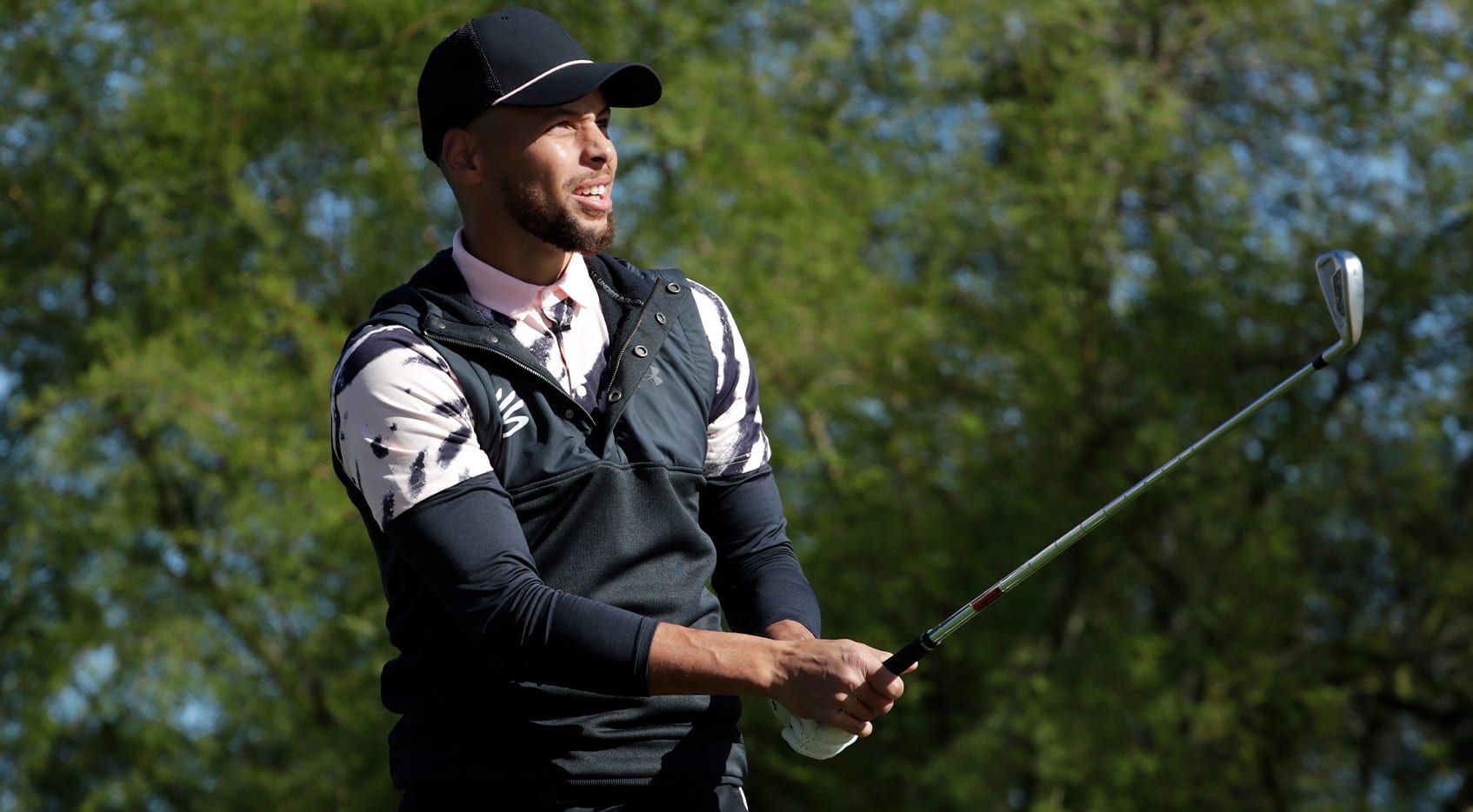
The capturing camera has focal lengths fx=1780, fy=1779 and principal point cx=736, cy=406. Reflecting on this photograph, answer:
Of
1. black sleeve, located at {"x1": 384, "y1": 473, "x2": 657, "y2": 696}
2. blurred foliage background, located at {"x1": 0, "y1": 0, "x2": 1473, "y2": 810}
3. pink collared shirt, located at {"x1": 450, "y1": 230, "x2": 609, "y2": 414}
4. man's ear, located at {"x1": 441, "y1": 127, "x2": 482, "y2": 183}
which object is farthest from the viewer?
blurred foliage background, located at {"x1": 0, "y1": 0, "x2": 1473, "y2": 810}

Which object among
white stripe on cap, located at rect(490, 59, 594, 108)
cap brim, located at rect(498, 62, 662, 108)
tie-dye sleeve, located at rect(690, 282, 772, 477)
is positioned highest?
white stripe on cap, located at rect(490, 59, 594, 108)

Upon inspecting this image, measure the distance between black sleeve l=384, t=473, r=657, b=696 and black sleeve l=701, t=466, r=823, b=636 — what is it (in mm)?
378

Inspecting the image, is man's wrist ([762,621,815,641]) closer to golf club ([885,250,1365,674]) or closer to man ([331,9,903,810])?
man ([331,9,903,810])

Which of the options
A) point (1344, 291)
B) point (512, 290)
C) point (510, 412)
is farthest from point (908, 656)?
point (1344, 291)

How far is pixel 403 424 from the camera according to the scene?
2.19 meters

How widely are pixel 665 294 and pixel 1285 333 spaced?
6317 millimetres

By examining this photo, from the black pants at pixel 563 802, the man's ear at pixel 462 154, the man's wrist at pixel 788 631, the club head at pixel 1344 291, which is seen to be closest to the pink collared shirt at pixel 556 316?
the man's ear at pixel 462 154

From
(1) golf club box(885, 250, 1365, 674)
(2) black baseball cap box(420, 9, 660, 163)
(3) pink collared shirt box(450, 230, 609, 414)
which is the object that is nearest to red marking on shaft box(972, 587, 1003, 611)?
(1) golf club box(885, 250, 1365, 674)

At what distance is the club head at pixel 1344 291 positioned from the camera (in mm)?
2676

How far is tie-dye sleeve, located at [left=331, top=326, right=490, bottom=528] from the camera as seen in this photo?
7.14 ft

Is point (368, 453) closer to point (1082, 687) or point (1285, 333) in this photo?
point (1082, 687)

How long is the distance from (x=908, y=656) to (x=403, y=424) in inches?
26.9

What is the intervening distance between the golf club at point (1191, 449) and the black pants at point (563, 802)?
36cm

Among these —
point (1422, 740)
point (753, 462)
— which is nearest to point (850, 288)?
point (1422, 740)
